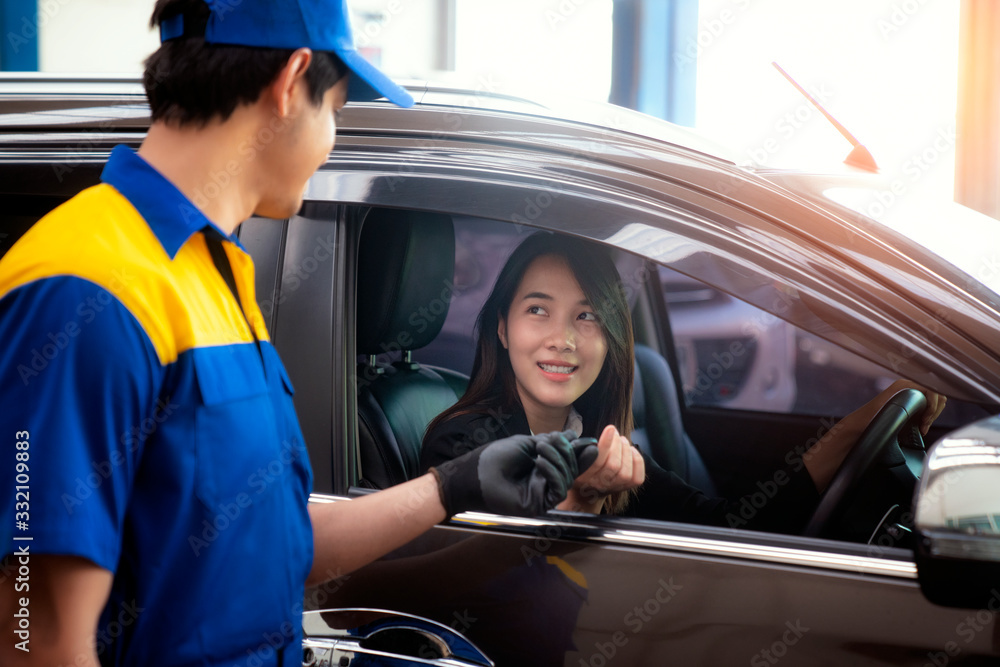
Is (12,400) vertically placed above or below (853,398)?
above

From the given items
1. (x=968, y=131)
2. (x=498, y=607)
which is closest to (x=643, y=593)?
(x=498, y=607)

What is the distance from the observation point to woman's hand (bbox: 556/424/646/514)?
1.27 m

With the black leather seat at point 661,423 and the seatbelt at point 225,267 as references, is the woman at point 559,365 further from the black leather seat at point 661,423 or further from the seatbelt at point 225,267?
the seatbelt at point 225,267

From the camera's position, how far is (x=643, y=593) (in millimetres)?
1168

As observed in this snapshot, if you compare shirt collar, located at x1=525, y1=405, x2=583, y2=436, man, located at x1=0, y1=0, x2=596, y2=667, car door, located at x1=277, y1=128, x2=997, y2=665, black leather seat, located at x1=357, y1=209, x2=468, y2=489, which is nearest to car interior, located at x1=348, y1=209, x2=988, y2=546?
black leather seat, located at x1=357, y1=209, x2=468, y2=489

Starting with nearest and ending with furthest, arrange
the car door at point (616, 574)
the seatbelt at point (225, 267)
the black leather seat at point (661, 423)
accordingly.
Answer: the seatbelt at point (225, 267)
the car door at point (616, 574)
the black leather seat at point (661, 423)

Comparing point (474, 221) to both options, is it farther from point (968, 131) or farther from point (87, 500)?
point (968, 131)

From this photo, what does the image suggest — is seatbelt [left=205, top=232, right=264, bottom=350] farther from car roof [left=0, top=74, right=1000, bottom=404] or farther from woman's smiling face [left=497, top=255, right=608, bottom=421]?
woman's smiling face [left=497, top=255, right=608, bottom=421]

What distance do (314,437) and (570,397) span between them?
0.50m

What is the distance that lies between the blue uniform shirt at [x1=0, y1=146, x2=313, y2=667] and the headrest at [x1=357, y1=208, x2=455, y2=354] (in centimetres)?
44

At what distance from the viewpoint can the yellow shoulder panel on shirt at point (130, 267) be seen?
735 millimetres

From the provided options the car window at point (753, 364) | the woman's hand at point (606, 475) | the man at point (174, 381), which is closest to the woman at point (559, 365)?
the woman's hand at point (606, 475)

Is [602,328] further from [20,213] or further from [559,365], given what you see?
[20,213]

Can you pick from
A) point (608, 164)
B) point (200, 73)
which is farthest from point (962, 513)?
point (200, 73)
